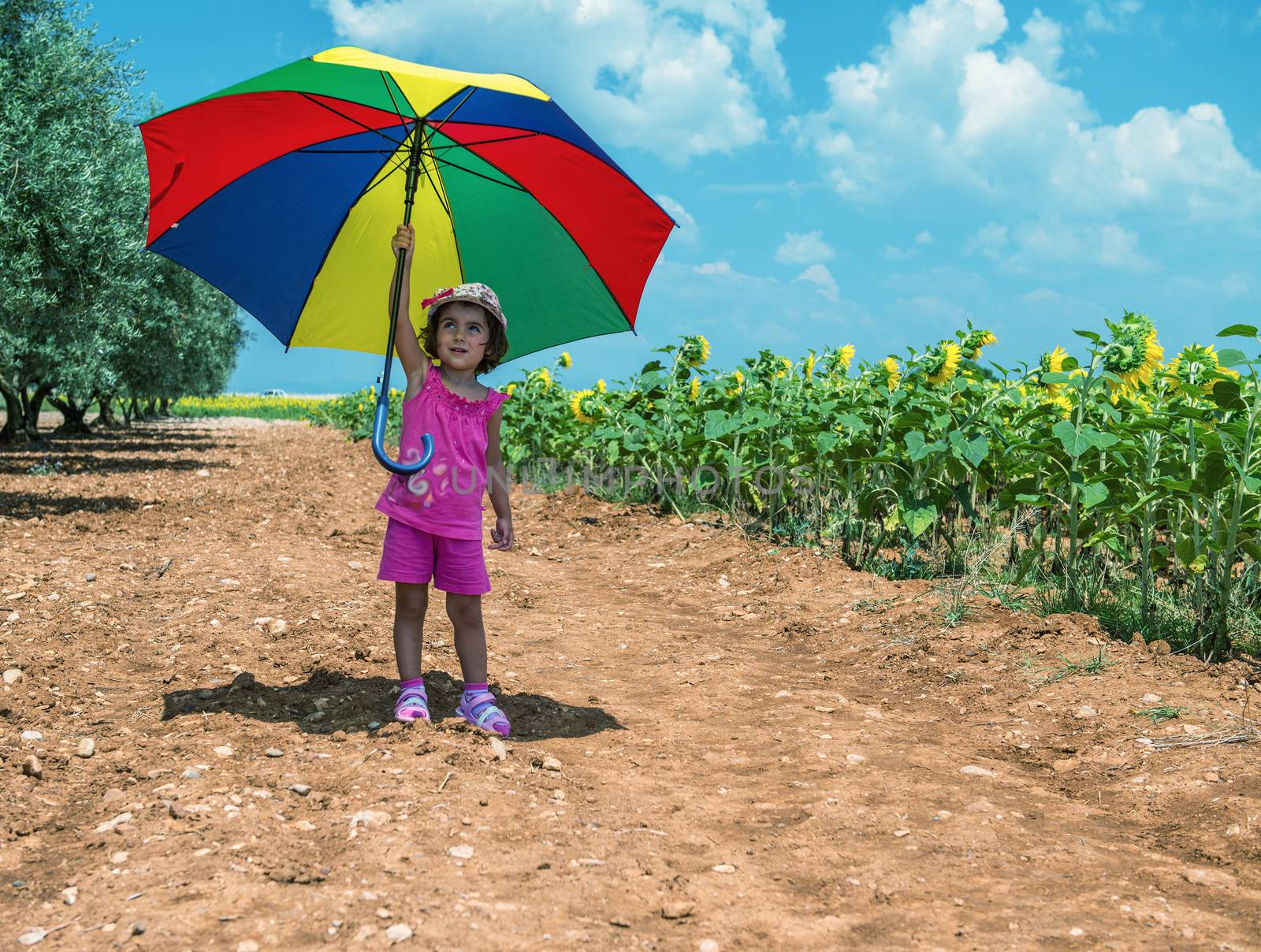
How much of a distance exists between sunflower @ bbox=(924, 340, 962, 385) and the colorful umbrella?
3705 mm

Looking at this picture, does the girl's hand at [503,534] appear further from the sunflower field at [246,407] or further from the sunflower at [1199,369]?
the sunflower field at [246,407]

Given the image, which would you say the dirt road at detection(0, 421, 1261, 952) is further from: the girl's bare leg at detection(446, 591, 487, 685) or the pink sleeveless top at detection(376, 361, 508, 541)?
the pink sleeveless top at detection(376, 361, 508, 541)

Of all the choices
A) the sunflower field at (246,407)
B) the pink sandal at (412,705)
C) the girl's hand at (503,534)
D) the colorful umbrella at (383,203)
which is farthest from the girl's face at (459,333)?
the sunflower field at (246,407)

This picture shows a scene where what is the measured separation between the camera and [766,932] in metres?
2.74

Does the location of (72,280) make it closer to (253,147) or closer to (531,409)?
(531,409)

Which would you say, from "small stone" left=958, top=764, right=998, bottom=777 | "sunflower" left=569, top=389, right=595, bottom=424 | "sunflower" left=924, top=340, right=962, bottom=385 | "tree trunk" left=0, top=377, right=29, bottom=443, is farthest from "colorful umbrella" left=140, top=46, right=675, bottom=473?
"tree trunk" left=0, top=377, right=29, bottom=443

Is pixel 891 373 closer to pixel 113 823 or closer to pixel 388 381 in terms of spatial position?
pixel 388 381

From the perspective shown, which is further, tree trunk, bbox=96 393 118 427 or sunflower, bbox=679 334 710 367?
tree trunk, bbox=96 393 118 427

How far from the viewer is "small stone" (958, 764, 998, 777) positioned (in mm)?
4238

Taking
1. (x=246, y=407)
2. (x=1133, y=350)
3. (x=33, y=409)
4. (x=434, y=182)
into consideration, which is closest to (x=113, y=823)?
(x=434, y=182)

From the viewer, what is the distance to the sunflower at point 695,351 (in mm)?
10820

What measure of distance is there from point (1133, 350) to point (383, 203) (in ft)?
14.7

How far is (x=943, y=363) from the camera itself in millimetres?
8062

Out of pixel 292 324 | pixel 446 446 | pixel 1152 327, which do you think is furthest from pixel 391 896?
pixel 1152 327
